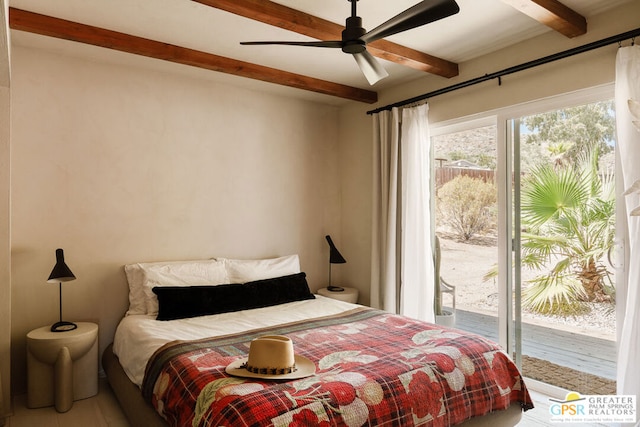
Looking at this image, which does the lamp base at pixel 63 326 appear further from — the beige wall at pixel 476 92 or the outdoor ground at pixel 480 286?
the outdoor ground at pixel 480 286

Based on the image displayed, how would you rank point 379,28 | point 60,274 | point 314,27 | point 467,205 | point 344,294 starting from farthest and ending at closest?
point 344,294 < point 467,205 < point 60,274 < point 314,27 < point 379,28

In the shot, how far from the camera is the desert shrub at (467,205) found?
3.39 metres

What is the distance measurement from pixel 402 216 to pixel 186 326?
2065mm

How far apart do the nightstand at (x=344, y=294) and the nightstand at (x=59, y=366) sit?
2.05 metres

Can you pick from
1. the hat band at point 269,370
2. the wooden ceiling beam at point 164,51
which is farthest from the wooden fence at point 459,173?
the hat band at point 269,370

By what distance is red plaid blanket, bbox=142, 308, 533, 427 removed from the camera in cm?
171

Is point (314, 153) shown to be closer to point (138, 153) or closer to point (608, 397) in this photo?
point (138, 153)

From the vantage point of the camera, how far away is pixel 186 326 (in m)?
2.87

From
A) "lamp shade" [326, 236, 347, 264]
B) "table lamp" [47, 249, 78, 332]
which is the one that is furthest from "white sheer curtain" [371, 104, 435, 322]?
"table lamp" [47, 249, 78, 332]

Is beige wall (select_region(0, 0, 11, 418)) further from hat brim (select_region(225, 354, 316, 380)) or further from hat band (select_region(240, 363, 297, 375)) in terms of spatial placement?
hat band (select_region(240, 363, 297, 375))

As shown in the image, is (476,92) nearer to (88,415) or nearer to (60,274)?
(60,274)

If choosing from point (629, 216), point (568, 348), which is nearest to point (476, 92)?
point (629, 216)

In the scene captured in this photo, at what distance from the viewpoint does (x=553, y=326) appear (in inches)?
117

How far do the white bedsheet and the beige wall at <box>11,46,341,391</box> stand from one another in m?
0.60
